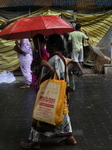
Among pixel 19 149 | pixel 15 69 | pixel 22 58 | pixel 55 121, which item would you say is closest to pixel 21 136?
pixel 19 149

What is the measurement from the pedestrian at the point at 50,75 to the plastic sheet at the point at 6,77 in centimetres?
477

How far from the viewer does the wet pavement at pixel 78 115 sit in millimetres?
4105

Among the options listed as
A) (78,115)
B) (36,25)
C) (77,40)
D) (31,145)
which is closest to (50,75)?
(36,25)

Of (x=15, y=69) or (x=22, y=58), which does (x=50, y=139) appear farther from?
(x=15, y=69)

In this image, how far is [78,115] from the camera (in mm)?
5309

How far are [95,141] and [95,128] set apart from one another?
1.70ft

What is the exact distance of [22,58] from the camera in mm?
7430

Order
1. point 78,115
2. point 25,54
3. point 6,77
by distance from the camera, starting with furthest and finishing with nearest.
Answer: point 6,77 < point 25,54 < point 78,115

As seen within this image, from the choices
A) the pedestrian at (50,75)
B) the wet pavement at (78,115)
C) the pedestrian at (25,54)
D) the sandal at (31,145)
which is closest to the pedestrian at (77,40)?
the wet pavement at (78,115)

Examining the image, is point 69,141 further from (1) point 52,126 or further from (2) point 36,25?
(2) point 36,25

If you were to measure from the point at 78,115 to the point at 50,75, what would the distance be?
191cm

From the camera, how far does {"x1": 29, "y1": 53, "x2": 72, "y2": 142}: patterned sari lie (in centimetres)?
368

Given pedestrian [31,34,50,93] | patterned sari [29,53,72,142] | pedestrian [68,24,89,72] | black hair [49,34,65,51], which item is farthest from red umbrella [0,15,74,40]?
pedestrian [68,24,89,72]

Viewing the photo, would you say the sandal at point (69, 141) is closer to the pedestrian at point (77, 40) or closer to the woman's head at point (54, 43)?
the woman's head at point (54, 43)
